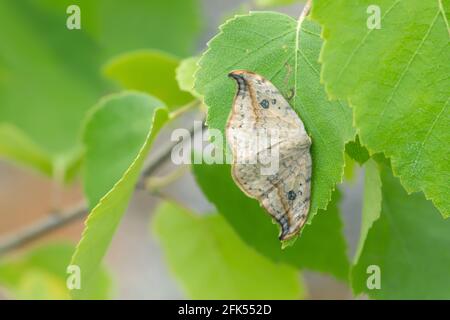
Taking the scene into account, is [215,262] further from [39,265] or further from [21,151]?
[39,265]

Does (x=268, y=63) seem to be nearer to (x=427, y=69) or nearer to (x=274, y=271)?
(x=427, y=69)

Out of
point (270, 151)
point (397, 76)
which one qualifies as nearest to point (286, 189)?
point (270, 151)

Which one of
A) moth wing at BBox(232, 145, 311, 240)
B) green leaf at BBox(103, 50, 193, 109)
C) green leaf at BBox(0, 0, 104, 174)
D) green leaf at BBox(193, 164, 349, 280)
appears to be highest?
green leaf at BBox(0, 0, 104, 174)

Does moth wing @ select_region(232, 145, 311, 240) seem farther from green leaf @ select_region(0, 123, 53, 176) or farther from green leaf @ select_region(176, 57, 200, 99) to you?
green leaf @ select_region(0, 123, 53, 176)

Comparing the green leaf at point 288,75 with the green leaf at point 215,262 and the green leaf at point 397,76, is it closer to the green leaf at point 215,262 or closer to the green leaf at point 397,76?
the green leaf at point 397,76

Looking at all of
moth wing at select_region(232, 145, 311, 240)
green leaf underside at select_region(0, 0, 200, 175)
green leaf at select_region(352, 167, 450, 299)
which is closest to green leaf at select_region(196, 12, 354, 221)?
moth wing at select_region(232, 145, 311, 240)

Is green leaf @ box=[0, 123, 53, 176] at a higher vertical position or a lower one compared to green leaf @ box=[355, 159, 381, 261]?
higher
